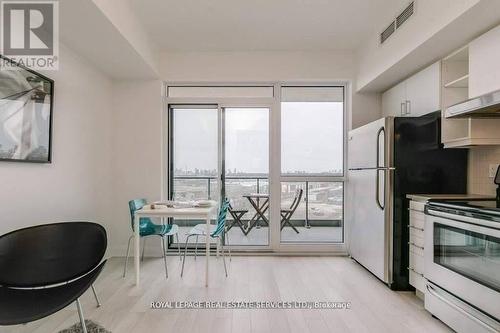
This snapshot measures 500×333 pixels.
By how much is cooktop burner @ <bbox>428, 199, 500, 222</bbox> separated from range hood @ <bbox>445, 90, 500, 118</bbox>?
27.4 inches

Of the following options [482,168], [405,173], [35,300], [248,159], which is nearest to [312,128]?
[248,159]

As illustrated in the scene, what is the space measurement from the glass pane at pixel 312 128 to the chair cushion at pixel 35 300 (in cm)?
294

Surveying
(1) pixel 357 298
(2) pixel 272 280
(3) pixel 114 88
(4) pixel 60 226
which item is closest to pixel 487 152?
(1) pixel 357 298

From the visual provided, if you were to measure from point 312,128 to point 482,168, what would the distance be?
80.8 inches

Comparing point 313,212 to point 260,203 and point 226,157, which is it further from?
point 226,157

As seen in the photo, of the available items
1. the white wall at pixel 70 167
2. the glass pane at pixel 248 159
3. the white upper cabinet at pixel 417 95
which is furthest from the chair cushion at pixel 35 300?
the white upper cabinet at pixel 417 95

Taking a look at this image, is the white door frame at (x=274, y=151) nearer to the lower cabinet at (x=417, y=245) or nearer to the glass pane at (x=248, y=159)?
the glass pane at (x=248, y=159)

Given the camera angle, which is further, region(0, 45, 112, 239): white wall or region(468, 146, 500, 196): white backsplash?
region(468, 146, 500, 196): white backsplash

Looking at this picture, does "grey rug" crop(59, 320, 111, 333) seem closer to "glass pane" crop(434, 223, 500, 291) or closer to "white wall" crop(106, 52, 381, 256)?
"white wall" crop(106, 52, 381, 256)

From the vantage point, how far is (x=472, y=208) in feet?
6.77

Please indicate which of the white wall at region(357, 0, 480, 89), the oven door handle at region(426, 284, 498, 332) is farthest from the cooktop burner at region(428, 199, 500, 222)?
the white wall at region(357, 0, 480, 89)

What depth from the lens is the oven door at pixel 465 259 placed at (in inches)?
75.5

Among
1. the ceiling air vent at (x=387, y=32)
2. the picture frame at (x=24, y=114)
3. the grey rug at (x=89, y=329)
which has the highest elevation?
the ceiling air vent at (x=387, y=32)

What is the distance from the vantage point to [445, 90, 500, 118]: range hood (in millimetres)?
2061
